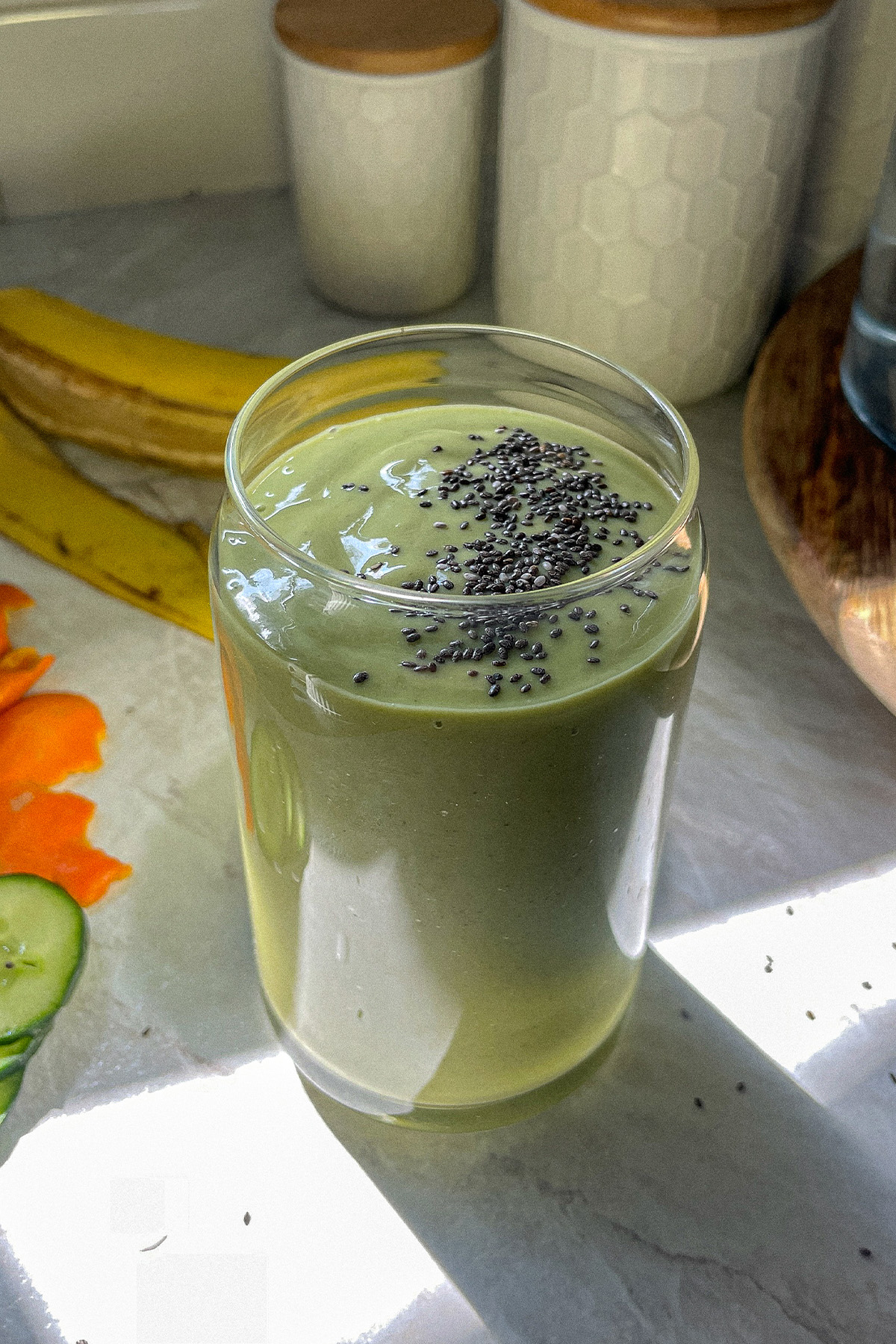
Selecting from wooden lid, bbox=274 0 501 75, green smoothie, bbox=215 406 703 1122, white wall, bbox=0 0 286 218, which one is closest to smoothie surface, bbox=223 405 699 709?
green smoothie, bbox=215 406 703 1122

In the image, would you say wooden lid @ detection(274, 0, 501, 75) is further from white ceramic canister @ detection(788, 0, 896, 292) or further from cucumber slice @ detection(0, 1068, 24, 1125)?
cucumber slice @ detection(0, 1068, 24, 1125)

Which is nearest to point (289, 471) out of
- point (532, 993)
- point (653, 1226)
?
point (532, 993)

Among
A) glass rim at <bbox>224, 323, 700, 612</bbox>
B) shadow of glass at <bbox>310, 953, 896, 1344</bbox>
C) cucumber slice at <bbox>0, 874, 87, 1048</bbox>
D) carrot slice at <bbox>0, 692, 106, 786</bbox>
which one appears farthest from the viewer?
carrot slice at <bbox>0, 692, 106, 786</bbox>

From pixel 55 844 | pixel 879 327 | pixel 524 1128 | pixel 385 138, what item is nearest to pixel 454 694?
pixel 524 1128

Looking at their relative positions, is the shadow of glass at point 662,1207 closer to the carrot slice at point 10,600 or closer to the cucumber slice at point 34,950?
the cucumber slice at point 34,950

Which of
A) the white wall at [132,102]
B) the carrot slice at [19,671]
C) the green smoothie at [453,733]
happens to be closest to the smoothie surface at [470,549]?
the green smoothie at [453,733]

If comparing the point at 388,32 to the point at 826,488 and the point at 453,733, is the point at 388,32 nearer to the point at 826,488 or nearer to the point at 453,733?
the point at 826,488
